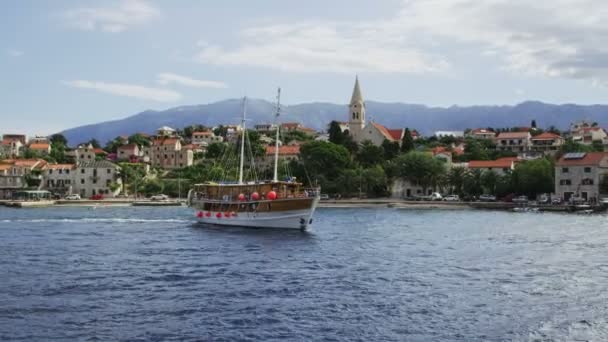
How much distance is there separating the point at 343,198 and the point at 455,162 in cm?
2832

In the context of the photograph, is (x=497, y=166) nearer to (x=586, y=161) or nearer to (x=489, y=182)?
(x=489, y=182)

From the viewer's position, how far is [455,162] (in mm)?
129250

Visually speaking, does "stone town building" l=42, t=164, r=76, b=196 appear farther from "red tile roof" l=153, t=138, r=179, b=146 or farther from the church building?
the church building

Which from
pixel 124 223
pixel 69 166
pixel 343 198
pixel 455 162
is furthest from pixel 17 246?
pixel 455 162

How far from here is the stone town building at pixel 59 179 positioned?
12075 cm

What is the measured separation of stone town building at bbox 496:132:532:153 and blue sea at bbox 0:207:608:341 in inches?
4139

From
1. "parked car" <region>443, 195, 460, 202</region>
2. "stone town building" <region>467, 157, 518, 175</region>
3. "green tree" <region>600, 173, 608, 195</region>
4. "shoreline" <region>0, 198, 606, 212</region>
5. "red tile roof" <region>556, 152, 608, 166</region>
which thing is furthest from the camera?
"stone town building" <region>467, 157, 518, 175</region>

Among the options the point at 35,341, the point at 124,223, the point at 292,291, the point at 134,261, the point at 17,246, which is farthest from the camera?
the point at 124,223

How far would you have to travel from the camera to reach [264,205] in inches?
2277

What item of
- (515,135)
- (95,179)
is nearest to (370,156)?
(515,135)

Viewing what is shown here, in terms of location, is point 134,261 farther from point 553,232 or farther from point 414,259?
point 553,232

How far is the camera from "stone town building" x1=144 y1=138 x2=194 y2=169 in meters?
140

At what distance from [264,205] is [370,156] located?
69.3 m

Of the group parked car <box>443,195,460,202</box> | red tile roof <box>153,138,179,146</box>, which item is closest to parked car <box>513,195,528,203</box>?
parked car <box>443,195,460,202</box>
